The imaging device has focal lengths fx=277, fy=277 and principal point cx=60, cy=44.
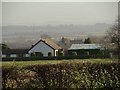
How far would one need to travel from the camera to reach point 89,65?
6699mm

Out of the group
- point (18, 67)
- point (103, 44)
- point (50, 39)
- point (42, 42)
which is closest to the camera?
point (18, 67)

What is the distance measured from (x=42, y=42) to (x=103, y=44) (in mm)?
9094

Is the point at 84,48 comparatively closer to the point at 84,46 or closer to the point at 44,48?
the point at 84,46

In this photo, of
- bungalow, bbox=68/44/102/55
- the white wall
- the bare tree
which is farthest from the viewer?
the white wall

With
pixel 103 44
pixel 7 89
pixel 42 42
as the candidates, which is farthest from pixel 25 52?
pixel 7 89

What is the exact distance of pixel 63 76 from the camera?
22.2 ft

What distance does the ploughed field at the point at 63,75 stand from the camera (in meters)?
6.68

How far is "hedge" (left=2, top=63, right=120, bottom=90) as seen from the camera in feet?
21.9

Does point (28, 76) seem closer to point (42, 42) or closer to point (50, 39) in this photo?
point (42, 42)

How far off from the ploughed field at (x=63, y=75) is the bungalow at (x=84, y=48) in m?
25.9

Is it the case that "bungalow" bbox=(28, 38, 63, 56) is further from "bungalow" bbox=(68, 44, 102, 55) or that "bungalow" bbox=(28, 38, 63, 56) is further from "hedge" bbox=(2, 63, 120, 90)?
"hedge" bbox=(2, 63, 120, 90)

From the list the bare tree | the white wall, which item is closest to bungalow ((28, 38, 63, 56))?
the white wall

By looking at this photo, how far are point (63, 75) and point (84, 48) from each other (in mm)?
29094

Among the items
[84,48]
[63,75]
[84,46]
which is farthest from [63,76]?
[84,46]
